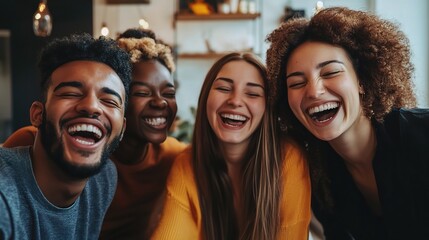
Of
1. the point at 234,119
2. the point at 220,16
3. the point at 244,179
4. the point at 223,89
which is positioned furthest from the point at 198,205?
the point at 220,16

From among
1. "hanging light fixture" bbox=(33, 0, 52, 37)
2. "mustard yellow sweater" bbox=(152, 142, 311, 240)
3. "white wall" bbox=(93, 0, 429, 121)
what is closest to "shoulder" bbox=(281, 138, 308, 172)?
"mustard yellow sweater" bbox=(152, 142, 311, 240)

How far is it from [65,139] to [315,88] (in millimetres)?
846

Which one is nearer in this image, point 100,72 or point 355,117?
point 100,72

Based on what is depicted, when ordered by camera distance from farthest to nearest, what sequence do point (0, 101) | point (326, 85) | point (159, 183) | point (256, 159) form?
point (0, 101) → point (159, 183) → point (256, 159) → point (326, 85)

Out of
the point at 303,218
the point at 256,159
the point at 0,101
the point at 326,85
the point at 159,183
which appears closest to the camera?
the point at 326,85

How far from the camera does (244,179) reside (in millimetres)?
1832

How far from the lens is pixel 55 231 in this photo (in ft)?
4.33

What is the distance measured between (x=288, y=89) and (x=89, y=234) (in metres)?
0.90

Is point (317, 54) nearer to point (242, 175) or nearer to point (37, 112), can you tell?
point (242, 175)

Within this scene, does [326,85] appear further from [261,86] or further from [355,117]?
[261,86]

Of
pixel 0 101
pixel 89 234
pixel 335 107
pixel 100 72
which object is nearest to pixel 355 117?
pixel 335 107

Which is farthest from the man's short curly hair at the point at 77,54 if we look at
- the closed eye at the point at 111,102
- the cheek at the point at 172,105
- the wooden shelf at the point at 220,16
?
the wooden shelf at the point at 220,16

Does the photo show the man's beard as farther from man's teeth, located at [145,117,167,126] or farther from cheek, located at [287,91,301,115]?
cheek, located at [287,91,301,115]

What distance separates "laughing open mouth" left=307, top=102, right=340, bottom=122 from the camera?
1.48 m
